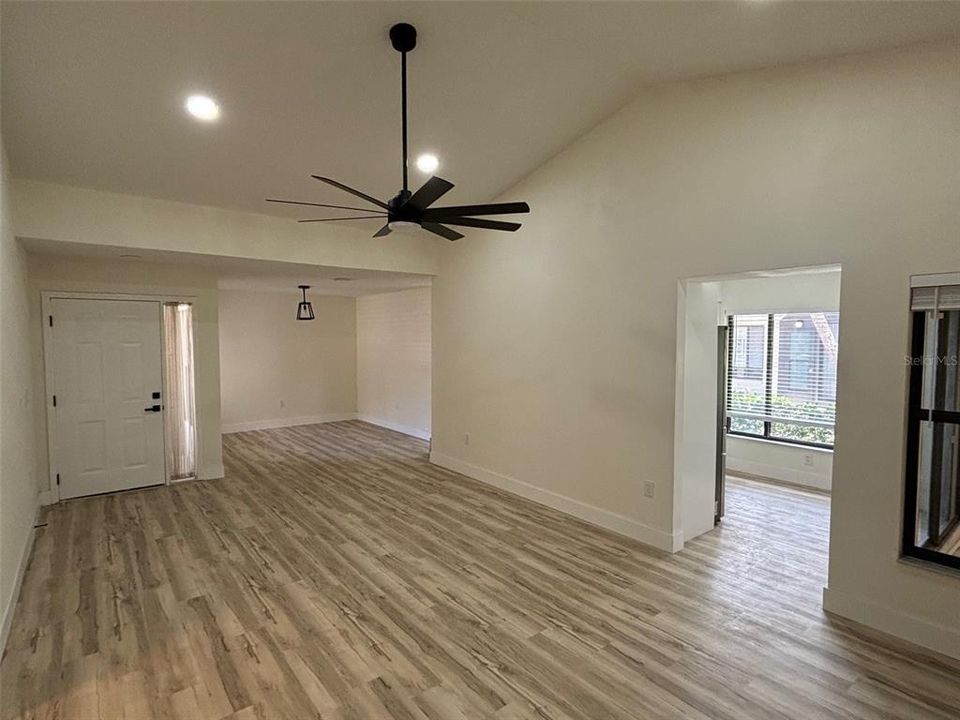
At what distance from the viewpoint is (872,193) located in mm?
2801

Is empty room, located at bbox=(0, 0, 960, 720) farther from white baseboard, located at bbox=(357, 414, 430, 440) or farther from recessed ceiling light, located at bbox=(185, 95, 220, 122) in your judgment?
white baseboard, located at bbox=(357, 414, 430, 440)

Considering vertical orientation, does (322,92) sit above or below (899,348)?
above

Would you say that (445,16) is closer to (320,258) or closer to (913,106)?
(913,106)

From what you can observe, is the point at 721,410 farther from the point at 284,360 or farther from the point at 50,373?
the point at 284,360

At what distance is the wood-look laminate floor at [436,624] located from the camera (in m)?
2.32

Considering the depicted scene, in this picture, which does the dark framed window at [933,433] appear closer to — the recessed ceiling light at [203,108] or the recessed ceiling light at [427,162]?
the recessed ceiling light at [427,162]

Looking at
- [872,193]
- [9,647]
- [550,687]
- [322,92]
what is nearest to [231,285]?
[322,92]

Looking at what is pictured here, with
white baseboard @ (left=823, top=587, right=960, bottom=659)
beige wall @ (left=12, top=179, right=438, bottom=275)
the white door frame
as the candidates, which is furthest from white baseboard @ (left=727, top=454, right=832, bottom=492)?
the white door frame

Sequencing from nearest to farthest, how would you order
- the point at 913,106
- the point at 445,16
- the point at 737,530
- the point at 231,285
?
the point at 913,106 < the point at 445,16 < the point at 737,530 < the point at 231,285

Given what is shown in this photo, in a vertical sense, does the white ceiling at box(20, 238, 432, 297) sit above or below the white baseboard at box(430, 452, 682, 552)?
above

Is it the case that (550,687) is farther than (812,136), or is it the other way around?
(812,136)

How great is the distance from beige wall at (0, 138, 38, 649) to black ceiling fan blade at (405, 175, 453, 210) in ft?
8.23

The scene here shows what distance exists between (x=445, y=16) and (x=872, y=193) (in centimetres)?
260

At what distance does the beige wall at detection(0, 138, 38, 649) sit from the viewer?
290 cm
